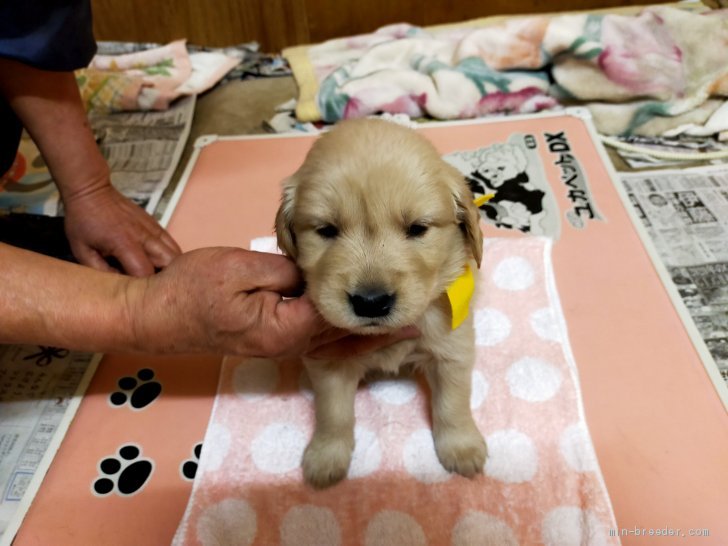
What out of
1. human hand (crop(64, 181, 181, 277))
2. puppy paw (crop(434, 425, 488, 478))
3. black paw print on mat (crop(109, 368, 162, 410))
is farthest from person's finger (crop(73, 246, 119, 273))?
puppy paw (crop(434, 425, 488, 478))

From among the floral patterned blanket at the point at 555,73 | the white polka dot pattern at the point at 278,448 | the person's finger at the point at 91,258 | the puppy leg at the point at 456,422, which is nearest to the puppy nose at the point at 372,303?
the puppy leg at the point at 456,422

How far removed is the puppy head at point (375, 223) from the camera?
1072 mm

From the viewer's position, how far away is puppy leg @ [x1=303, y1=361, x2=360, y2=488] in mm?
1355

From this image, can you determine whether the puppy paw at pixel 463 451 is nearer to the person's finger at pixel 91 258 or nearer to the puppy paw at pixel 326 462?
the puppy paw at pixel 326 462

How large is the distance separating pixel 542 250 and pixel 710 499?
824mm

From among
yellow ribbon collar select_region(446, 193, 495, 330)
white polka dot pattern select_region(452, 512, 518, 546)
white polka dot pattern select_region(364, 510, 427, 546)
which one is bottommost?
white polka dot pattern select_region(364, 510, 427, 546)

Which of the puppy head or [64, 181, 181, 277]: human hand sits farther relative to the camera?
[64, 181, 181, 277]: human hand

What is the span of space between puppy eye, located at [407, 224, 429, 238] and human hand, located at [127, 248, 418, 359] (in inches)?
9.8

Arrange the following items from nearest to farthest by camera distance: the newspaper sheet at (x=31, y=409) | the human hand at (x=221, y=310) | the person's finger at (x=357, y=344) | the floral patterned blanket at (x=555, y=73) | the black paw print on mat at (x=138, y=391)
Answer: the human hand at (x=221, y=310), the person's finger at (x=357, y=344), the newspaper sheet at (x=31, y=409), the black paw print on mat at (x=138, y=391), the floral patterned blanket at (x=555, y=73)

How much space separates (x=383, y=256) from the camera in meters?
1.11

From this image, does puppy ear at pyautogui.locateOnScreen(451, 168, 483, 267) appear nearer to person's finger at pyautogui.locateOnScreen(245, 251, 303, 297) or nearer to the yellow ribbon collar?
the yellow ribbon collar

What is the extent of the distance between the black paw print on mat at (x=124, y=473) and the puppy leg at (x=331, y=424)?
427 millimetres

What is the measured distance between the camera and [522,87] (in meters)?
2.68

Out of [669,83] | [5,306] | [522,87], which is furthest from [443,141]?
[5,306]
